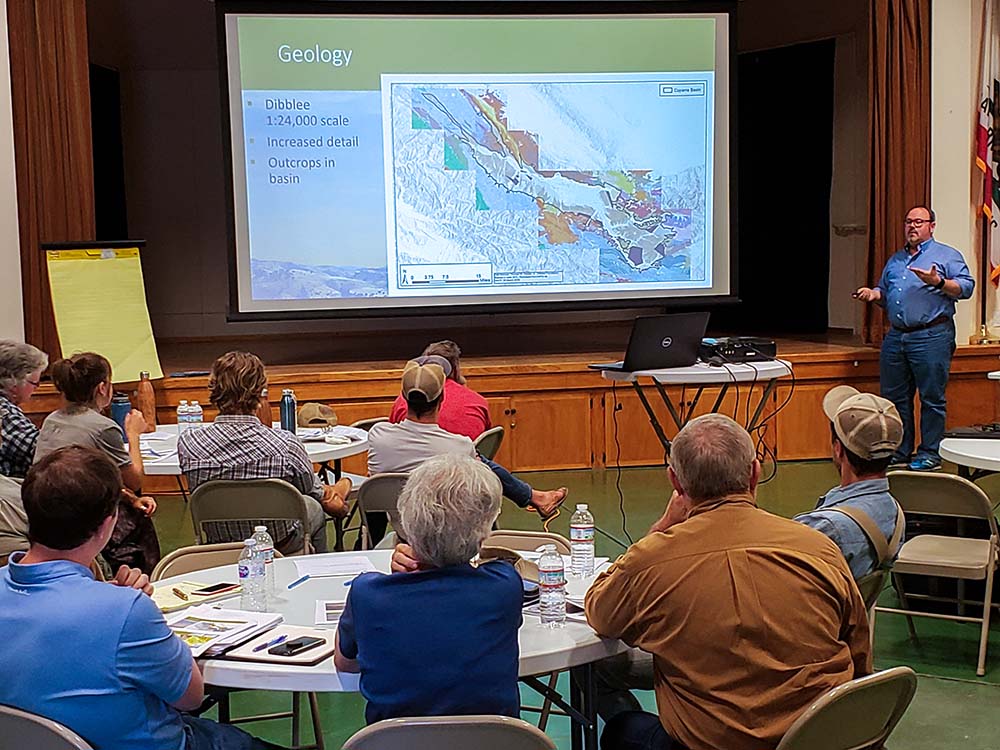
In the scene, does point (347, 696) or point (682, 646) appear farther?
point (347, 696)

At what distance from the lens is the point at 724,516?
2424mm

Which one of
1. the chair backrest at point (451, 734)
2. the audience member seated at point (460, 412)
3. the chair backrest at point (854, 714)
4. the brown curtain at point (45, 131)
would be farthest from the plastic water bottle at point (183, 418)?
the chair backrest at point (854, 714)

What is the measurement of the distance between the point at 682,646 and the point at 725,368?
4.12 m

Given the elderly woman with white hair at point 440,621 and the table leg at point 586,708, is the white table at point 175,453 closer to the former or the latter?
the table leg at point 586,708

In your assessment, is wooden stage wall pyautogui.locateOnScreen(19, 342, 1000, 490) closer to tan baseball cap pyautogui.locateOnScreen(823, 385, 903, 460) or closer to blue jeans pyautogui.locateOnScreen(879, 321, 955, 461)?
blue jeans pyautogui.locateOnScreen(879, 321, 955, 461)

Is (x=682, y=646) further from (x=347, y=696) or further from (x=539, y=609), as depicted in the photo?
(x=347, y=696)

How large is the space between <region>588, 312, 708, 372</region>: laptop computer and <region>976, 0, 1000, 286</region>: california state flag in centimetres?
318

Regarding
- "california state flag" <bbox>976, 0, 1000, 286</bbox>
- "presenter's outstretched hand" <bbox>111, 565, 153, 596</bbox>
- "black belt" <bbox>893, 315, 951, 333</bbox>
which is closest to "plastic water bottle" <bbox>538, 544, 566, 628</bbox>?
"presenter's outstretched hand" <bbox>111, 565, 153, 596</bbox>

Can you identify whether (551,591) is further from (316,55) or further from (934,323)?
(316,55)

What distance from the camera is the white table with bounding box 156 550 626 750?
7.81ft

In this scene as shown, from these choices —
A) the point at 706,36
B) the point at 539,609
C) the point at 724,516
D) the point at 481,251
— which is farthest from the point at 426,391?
the point at 706,36

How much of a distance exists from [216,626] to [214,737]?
0.24m

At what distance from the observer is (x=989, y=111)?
8469mm

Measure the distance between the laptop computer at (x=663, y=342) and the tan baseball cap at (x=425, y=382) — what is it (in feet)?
6.86
